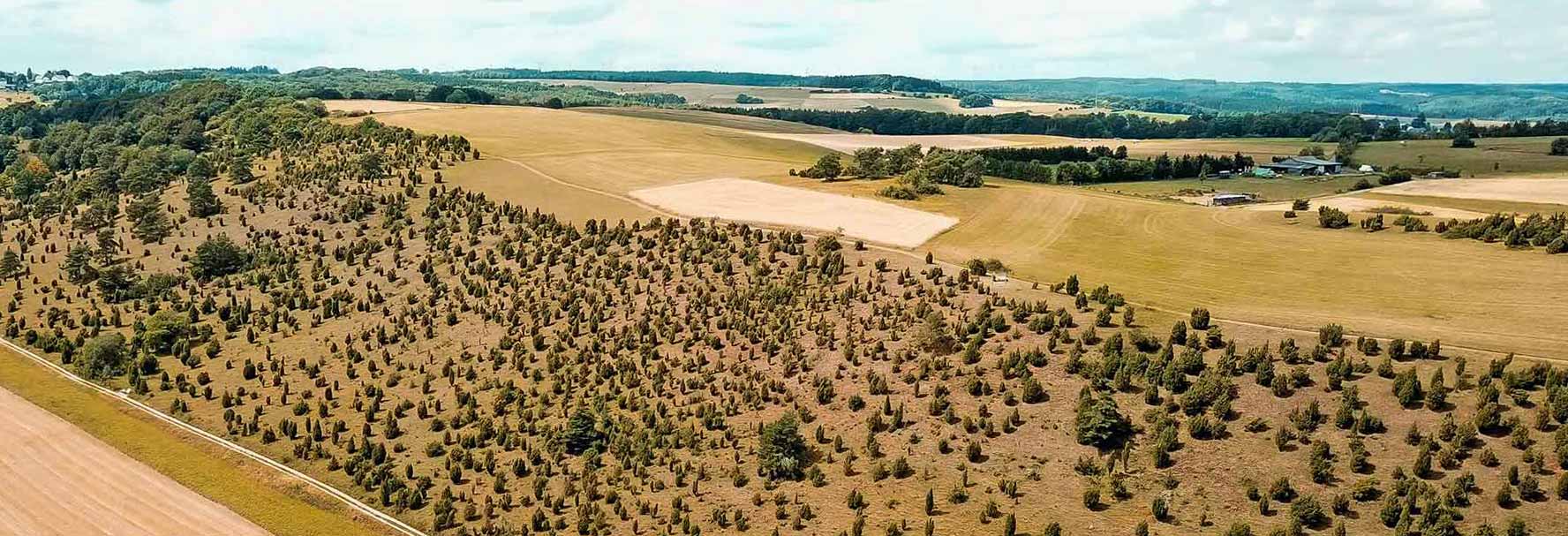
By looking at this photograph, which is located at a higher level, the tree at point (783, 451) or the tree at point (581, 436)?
the tree at point (783, 451)

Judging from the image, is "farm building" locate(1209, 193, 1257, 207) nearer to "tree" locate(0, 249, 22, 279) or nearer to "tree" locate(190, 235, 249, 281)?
"tree" locate(190, 235, 249, 281)

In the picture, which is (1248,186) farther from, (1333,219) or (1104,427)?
(1104,427)

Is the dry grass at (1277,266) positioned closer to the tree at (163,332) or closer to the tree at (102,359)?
the tree at (163,332)

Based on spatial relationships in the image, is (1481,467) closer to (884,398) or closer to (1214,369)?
(1214,369)

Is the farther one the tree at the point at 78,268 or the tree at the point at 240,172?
the tree at the point at 240,172

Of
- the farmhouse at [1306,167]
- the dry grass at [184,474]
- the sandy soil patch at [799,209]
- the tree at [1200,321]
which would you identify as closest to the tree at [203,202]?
the dry grass at [184,474]

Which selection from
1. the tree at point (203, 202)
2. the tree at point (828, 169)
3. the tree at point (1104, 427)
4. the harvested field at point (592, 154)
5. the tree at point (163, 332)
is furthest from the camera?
the tree at point (828, 169)

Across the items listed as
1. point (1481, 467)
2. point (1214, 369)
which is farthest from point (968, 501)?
point (1481, 467)
